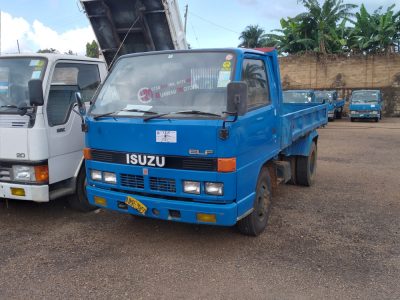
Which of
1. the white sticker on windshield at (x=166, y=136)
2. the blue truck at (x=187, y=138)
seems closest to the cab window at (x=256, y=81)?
the blue truck at (x=187, y=138)

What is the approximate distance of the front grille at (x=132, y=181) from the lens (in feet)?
13.8

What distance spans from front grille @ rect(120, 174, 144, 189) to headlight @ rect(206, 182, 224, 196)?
0.72 metres

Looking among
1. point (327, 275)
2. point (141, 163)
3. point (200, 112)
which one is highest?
point (200, 112)

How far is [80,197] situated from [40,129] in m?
1.17

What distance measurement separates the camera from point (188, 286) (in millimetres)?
3672

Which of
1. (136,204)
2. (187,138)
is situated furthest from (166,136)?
(136,204)

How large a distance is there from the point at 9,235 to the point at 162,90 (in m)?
2.57

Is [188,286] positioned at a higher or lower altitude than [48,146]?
lower

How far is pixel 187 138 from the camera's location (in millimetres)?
3914

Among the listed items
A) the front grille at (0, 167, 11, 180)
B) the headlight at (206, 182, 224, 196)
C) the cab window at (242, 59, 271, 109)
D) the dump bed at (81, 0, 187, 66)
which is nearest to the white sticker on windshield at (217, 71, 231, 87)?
the cab window at (242, 59, 271, 109)

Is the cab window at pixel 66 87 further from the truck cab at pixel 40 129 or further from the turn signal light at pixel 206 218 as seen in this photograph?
the turn signal light at pixel 206 218

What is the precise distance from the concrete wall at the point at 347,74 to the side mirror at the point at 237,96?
25055 mm

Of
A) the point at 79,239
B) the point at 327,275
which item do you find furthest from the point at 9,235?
the point at 327,275

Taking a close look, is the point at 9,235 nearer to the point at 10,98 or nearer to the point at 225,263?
the point at 10,98
